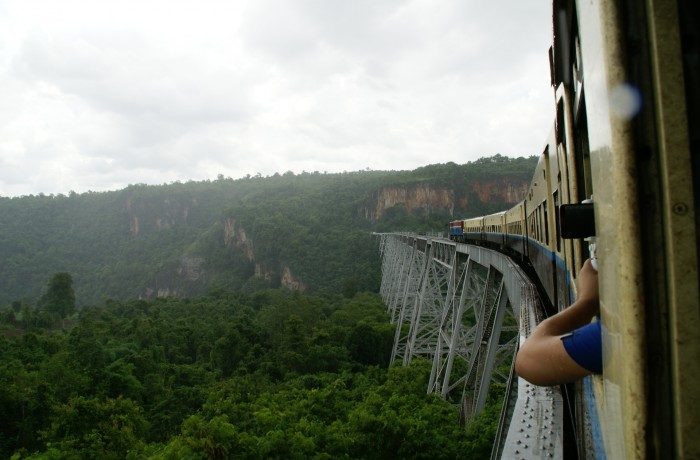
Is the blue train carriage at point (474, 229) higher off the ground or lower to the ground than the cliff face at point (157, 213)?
lower

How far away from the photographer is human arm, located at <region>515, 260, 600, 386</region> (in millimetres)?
1245

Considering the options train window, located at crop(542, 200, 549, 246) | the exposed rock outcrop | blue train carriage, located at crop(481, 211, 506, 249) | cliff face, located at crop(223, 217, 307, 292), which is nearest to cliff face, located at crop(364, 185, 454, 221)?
the exposed rock outcrop

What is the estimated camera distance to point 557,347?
125 centimetres

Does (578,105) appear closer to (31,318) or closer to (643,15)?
(643,15)

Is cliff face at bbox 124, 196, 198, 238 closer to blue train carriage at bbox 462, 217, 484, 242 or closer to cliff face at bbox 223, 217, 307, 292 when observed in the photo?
cliff face at bbox 223, 217, 307, 292

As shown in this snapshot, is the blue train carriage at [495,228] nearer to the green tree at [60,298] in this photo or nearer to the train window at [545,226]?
the train window at [545,226]

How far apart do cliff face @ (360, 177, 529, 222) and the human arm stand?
72527mm

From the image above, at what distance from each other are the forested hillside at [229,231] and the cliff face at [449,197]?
15 centimetres

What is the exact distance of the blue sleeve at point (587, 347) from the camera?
1.18 metres

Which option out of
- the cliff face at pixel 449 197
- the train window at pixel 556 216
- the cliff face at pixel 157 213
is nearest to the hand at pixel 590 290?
the train window at pixel 556 216

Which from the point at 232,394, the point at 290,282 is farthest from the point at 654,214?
the point at 290,282

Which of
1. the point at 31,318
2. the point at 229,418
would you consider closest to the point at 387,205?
the point at 31,318

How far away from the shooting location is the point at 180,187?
13338 cm

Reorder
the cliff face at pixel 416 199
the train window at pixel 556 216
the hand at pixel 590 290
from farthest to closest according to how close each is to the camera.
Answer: the cliff face at pixel 416 199
the train window at pixel 556 216
the hand at pixel 590 290
